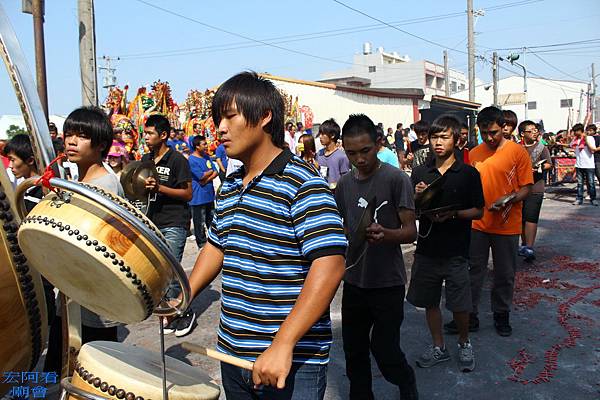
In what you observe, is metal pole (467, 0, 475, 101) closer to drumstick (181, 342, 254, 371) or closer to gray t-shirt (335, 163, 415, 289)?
gray t-shirt (335, 163, 415, 289)

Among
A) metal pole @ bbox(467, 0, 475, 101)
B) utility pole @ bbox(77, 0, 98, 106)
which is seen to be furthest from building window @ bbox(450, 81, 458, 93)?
utility pole @ bbox(77, 0, 98, 106)

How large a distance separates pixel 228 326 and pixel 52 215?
72 centimetres

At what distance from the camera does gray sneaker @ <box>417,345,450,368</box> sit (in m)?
3.69

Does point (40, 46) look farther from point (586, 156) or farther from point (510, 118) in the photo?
point (586, 156)

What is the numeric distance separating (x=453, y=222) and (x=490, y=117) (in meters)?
1.11

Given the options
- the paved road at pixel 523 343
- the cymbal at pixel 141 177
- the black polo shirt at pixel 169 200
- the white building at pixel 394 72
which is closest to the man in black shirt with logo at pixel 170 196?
the black polo shirt at pixel 169 200

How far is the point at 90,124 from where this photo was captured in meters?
2.69

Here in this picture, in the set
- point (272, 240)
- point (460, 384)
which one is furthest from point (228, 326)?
point (460, 384)

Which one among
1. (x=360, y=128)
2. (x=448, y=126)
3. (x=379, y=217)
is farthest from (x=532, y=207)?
(x=360, y=128)

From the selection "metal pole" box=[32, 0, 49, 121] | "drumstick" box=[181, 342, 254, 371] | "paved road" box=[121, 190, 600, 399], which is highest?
"metal pole" box=[32, 0, 49, 121]

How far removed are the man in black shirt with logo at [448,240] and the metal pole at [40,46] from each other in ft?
18.4

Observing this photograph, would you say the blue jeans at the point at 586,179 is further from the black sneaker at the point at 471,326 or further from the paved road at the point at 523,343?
the black sneaker at the point at 471,326

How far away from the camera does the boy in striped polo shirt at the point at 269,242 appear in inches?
65.7

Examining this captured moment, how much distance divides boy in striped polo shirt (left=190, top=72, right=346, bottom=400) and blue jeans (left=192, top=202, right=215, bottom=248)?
5690 millimetres
